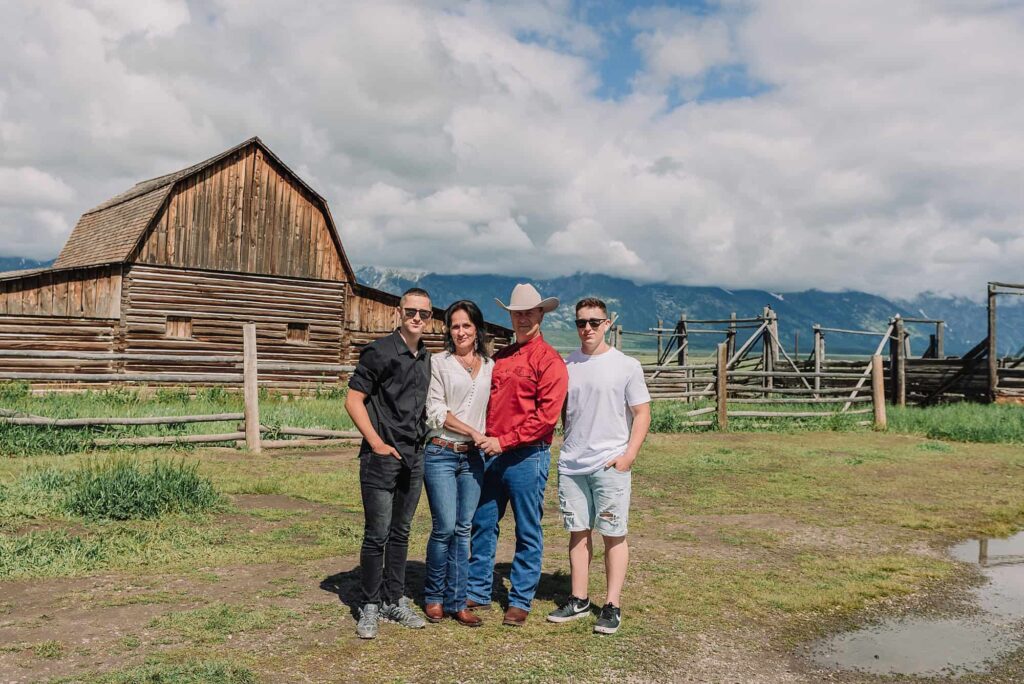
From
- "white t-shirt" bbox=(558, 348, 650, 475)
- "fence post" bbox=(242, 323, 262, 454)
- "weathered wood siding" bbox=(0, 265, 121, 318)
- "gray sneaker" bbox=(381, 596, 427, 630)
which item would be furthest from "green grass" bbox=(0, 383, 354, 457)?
"white t-shirt" bbox=(558, 348, 650, 475)

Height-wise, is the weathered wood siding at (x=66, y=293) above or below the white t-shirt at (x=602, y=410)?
above

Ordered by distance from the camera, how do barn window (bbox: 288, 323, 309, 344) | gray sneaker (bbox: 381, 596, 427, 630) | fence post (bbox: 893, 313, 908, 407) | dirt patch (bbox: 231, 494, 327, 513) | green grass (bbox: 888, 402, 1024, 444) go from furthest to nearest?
barn window (bbox: 288, 323, 309, 344), fence post (bbox: 893, 313, 908, 407), green grass (bbox: 888, 402, 1024, 444), dirt patch (bbox: 231, 494, 327, 513), gray sneaker (bbox: 381, 596, 427, 630)

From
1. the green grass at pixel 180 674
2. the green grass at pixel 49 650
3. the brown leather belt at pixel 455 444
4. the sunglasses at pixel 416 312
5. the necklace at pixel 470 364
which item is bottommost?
the green grass at pixel 49 650

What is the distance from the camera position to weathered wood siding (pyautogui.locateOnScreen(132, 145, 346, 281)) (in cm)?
2052

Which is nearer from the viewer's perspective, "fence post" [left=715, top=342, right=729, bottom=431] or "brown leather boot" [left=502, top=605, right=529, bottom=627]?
"brown leather boot" [left=502, top=605, right=529, bottom=627]

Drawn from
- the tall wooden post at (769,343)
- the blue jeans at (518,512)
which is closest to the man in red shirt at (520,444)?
the blue jeans at (518,512)

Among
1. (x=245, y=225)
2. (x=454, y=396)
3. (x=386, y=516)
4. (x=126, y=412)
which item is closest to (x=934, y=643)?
(x=454, y=396)

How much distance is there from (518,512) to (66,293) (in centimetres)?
1838

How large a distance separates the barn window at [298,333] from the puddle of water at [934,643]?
19492 mm

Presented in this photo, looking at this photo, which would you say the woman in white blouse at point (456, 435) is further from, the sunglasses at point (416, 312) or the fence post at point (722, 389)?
the fence post at point (722, 389)

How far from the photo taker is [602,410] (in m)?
4.59

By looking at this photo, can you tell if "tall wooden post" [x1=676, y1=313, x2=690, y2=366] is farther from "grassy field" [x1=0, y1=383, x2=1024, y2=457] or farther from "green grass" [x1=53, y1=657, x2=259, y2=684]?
"green grass" [x1=53, y1=657, x2=259, y2=684]

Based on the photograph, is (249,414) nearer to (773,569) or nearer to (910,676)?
(773,569)

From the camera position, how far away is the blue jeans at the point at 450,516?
449cm
